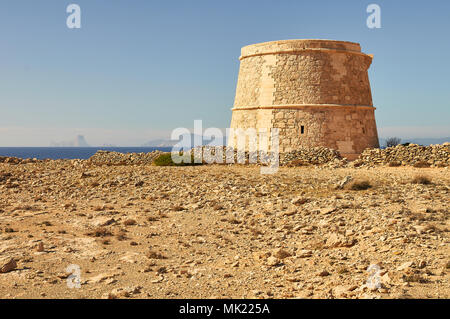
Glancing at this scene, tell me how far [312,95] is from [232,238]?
1318 cm

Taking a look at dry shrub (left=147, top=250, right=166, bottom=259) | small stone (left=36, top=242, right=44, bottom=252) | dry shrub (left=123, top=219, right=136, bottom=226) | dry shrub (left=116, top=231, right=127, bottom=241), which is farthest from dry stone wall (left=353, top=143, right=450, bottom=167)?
small stone (left=36, top=242, right=44, bottom=252)

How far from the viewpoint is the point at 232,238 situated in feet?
27.7

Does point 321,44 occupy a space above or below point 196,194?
above

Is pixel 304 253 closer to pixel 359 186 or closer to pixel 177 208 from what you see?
pixel 177 208

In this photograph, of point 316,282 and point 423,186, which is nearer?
point 316,282

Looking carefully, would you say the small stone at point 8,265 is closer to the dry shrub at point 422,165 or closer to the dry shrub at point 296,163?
the dry shrub at point 296,163

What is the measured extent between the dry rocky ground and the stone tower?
6.10m

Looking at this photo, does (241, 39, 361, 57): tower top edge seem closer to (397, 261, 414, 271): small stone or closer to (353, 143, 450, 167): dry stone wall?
(353, 143, 450, 167): dry stone wall

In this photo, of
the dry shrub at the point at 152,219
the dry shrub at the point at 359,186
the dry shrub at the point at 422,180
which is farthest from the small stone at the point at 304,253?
the dry shrub at the point at 422,180

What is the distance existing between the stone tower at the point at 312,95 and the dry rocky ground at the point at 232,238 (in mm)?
6101

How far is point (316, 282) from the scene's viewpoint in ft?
19.5
